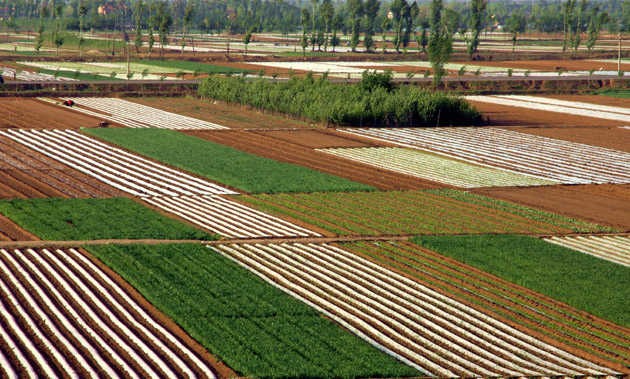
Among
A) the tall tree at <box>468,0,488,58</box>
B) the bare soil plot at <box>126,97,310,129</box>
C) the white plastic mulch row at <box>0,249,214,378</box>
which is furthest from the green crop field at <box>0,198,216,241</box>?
the tall tree at <box>468,0,488,58</box>

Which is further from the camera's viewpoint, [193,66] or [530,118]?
[193,66]

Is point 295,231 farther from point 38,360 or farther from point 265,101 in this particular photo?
point 265,101

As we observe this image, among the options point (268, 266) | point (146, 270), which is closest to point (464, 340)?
point (268, 266)

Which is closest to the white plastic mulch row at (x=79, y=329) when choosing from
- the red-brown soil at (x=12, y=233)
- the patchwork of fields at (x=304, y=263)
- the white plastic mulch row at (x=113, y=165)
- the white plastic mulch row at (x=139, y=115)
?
the patchwork of fields at (x=304, y=263)

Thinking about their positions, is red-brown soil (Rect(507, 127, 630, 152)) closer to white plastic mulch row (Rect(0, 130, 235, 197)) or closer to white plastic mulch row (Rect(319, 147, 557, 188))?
white plastic mulch row (Rect(319, 147, 557, 188))

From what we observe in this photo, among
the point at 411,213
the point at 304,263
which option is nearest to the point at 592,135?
the point at 411,213

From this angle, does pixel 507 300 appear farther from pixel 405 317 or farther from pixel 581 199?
pixel 581 199
